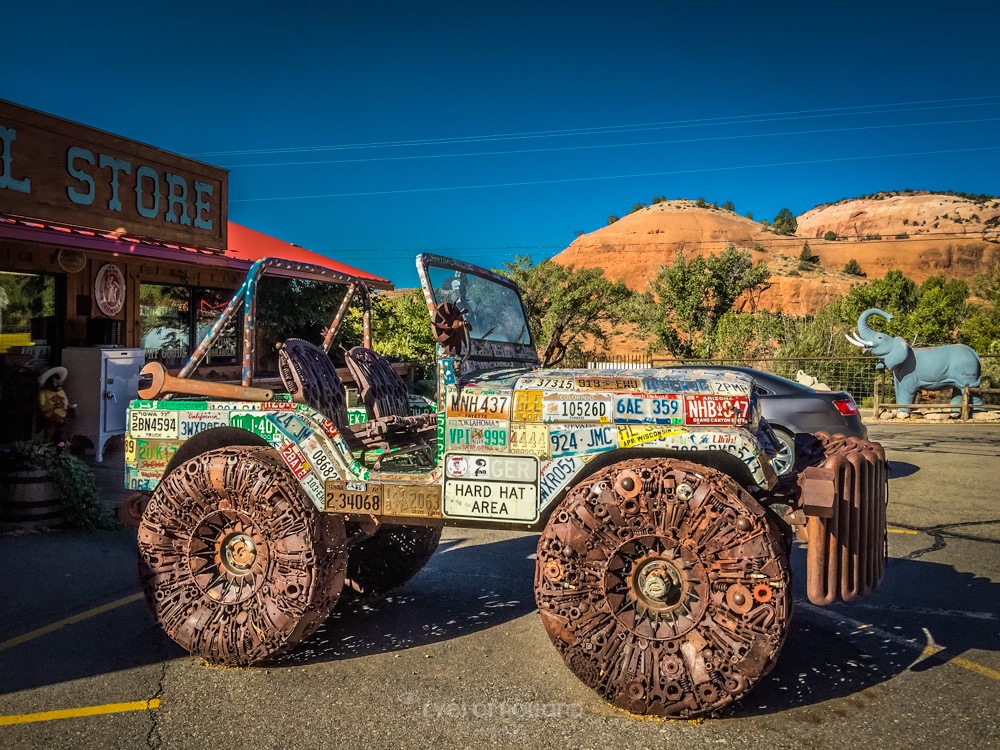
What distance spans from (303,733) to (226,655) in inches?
33.9

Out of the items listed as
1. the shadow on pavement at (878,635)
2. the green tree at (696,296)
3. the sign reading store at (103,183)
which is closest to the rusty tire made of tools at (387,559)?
the shadow on pavement at (878,635)

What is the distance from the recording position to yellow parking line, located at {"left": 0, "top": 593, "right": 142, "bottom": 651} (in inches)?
182

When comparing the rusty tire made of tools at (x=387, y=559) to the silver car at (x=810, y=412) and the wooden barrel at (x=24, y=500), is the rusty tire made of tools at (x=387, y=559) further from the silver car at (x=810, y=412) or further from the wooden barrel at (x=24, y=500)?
the silver car at (x=810, y=412)

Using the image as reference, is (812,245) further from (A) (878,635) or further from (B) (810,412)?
(A) (878,635)

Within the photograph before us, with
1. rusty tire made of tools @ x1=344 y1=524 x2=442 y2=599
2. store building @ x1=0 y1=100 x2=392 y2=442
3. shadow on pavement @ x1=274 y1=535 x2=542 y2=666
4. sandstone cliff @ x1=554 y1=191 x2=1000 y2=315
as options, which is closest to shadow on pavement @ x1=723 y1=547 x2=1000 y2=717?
shadow on pavement @ x1=274 y1=535 x2=542 y2=666

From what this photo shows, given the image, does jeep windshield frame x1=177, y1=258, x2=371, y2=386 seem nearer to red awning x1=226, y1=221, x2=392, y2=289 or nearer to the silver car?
the silver car

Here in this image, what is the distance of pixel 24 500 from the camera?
6797 millimetres

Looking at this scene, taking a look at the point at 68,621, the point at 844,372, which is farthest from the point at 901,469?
the point at 844,372

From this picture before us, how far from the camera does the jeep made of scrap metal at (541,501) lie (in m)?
3.55

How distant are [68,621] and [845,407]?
8474 mm

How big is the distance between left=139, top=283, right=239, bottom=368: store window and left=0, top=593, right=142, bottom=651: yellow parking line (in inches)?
334

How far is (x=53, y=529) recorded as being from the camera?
6918mm

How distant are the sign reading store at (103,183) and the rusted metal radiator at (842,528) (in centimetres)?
1118

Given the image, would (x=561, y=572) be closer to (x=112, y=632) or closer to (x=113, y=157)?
(x=112, y=632)
